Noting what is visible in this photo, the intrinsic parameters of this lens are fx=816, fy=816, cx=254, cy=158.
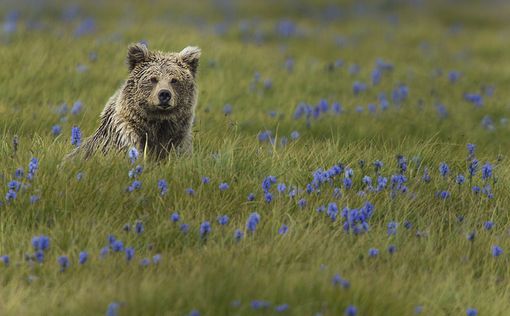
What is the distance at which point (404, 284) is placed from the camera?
15.8 ft

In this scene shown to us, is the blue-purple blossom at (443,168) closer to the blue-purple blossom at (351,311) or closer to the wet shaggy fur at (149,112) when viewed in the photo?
the wet shaggy fur at (149,112)

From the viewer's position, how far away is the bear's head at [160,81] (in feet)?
21.9

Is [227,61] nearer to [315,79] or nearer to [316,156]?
[315,79]

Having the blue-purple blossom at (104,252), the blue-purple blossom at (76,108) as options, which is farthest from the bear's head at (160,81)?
the blue-purple blossom at (104,252)

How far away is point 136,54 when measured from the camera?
277 inches

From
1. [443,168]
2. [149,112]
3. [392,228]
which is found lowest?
[392,228]

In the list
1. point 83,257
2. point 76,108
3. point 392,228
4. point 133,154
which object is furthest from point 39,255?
point 76,108

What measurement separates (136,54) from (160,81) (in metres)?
0.46

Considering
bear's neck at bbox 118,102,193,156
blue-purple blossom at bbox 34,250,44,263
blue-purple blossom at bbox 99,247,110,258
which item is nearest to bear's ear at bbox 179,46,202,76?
bear's neck at bbox 118,102,193,156

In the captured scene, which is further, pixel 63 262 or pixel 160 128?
pixel 160 128

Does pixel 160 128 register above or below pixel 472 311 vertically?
above

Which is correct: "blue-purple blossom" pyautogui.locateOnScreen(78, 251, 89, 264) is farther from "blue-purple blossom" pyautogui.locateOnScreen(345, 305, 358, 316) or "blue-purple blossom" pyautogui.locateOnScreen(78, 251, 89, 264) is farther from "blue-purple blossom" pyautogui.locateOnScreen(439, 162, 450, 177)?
"blue-purple blossom" pyautogui.locateOnScreen(439, 162, 450, 177)

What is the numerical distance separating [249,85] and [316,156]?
12.9 ft

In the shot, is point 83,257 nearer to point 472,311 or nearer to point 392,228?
Result: point 392,228
